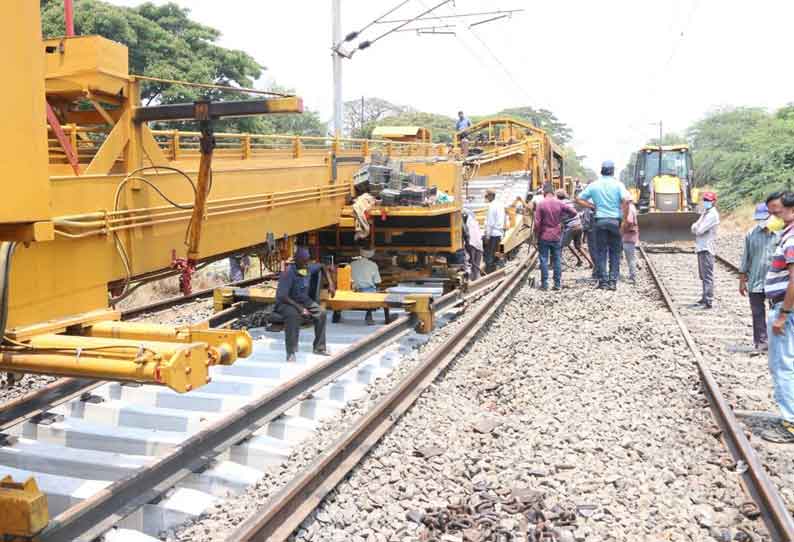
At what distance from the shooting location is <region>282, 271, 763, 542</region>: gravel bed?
3965 millimetres

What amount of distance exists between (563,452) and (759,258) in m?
3.88

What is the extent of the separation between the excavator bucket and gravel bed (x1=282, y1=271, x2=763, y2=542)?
1455cm

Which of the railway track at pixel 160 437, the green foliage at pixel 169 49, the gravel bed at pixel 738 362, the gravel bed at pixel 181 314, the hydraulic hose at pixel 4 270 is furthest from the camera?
the green foliage at pixel 169 49

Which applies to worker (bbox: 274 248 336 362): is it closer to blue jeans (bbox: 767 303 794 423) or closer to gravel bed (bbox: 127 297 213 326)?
gravel bed (bbox: 127 297 213 326)

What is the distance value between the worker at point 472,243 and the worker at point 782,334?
660cm

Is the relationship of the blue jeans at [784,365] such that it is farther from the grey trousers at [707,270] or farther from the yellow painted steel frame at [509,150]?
the yellow painted steel frame at [509,150]

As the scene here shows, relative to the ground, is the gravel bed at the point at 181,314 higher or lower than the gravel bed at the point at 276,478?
higher

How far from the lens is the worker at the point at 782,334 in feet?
17.3

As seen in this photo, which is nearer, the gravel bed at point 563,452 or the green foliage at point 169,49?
the gravel bed at point 563,452

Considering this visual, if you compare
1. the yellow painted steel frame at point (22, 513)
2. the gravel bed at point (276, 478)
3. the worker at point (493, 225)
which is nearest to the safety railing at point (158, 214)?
the yellow painted steel frame at point (22, 513)

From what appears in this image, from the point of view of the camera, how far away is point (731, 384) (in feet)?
21.9

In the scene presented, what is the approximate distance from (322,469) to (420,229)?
5.93m

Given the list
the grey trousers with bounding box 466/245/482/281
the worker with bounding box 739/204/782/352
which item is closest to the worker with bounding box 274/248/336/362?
the worker with bounding box 739/204/782/352

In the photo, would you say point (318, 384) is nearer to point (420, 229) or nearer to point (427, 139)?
point (420, 229)
